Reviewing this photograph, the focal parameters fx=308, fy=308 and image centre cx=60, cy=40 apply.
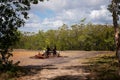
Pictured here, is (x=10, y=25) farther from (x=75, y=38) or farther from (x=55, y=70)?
(x=75, y=38)

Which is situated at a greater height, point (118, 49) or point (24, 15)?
point (24, 15)

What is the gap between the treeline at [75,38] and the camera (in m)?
92.7

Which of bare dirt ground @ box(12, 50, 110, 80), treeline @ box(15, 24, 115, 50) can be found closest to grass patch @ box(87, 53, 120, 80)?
bare dirt ground @ box(12, 50, 110, 80)

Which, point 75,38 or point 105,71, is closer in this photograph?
point 105,71

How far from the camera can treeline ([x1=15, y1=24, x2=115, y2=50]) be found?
92675 millimetres

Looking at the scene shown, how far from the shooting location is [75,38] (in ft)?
378

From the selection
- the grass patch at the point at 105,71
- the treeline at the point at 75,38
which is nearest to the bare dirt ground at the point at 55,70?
the grass patch at the point at 105,71

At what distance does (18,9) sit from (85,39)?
81.1m

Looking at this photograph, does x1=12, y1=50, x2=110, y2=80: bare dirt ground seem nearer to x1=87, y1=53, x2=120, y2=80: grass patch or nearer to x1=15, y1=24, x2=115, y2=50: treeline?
x1=87, y1=53, x2=120, y2=80: grass patch

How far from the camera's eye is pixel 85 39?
341 ft

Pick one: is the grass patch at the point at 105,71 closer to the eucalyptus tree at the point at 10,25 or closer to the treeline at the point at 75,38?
the eucalyptus tree at the point at 10,25

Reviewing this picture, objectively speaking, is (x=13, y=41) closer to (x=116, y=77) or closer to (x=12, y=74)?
(x=12, y=74)

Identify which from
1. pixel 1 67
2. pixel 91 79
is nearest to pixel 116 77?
pixel 91 79

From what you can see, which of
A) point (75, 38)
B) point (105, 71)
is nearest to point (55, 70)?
point (105, 71)
